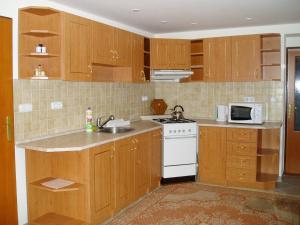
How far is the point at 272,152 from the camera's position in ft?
16.1

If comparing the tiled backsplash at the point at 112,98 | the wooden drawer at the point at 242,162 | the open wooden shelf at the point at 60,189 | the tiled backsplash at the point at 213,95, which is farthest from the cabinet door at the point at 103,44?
the wooden drawer at the point at 242,162

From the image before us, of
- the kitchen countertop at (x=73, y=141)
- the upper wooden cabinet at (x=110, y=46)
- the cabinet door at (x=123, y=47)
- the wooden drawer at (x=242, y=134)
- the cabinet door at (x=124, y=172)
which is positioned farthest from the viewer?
the wooden drawer at (x=242, y=134)

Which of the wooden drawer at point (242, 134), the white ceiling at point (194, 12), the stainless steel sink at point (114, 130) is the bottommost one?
the wooden drawer at point (242, 134)

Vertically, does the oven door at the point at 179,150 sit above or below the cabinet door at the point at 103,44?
below

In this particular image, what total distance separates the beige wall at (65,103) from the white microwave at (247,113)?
1567mm

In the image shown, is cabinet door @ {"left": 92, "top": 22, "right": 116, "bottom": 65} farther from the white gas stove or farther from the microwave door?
the microwave door

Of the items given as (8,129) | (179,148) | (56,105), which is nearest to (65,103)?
(56,105)

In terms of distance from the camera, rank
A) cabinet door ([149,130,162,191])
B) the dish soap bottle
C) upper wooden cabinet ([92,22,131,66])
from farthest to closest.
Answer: cabinet door ([149,130,162,191]) < the dish soap bottle < upper wooden cabinet ([92,22,131,66])

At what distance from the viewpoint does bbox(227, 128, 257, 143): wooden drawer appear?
4684 millimetres

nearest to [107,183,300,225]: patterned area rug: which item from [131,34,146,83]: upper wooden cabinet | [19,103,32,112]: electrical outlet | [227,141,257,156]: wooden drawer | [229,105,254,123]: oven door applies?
[227,141,257,156]: wooden drawer

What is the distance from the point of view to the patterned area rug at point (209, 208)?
361cm

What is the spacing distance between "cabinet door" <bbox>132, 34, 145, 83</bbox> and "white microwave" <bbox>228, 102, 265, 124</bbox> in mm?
1500

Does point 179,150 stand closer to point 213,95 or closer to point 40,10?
point 213,95

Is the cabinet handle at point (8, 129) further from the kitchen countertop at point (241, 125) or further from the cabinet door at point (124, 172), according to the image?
the kitchen countertop at point (241, 125)
